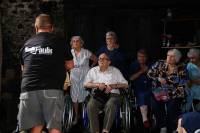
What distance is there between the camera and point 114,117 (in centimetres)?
651

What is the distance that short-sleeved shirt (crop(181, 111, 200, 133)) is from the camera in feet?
14.0

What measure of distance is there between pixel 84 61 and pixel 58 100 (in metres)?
2.14

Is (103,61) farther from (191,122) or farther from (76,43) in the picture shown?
(191,122)

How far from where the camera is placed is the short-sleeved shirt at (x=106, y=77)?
6.86m

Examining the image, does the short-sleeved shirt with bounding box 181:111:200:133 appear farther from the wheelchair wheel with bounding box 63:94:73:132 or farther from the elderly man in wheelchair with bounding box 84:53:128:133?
the wheelchair wheel with bounding box 63:94:73:132

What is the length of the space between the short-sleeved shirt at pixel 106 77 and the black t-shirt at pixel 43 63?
165cm

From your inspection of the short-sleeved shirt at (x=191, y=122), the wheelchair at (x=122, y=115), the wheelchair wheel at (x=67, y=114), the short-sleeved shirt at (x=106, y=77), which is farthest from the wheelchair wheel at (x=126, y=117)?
the short-sleeved shirt at (x=191, y=122)

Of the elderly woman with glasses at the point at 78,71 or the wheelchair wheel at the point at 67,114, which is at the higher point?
the elderly woman with glasses at the point at 78,71

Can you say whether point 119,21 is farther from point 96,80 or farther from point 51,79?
point 51,79

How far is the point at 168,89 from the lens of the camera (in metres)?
6.89

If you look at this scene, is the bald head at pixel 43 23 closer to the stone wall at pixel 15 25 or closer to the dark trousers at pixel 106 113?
the dark trousers at pixel 106 113

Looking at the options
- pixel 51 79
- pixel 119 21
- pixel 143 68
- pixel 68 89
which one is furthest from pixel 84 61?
pixel 51 79

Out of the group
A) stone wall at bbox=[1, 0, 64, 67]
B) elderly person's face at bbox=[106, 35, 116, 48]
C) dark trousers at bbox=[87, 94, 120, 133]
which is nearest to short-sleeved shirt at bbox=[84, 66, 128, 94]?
dark trousers at bbox=[87, 94, 120, 133]

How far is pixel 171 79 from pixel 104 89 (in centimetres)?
101
